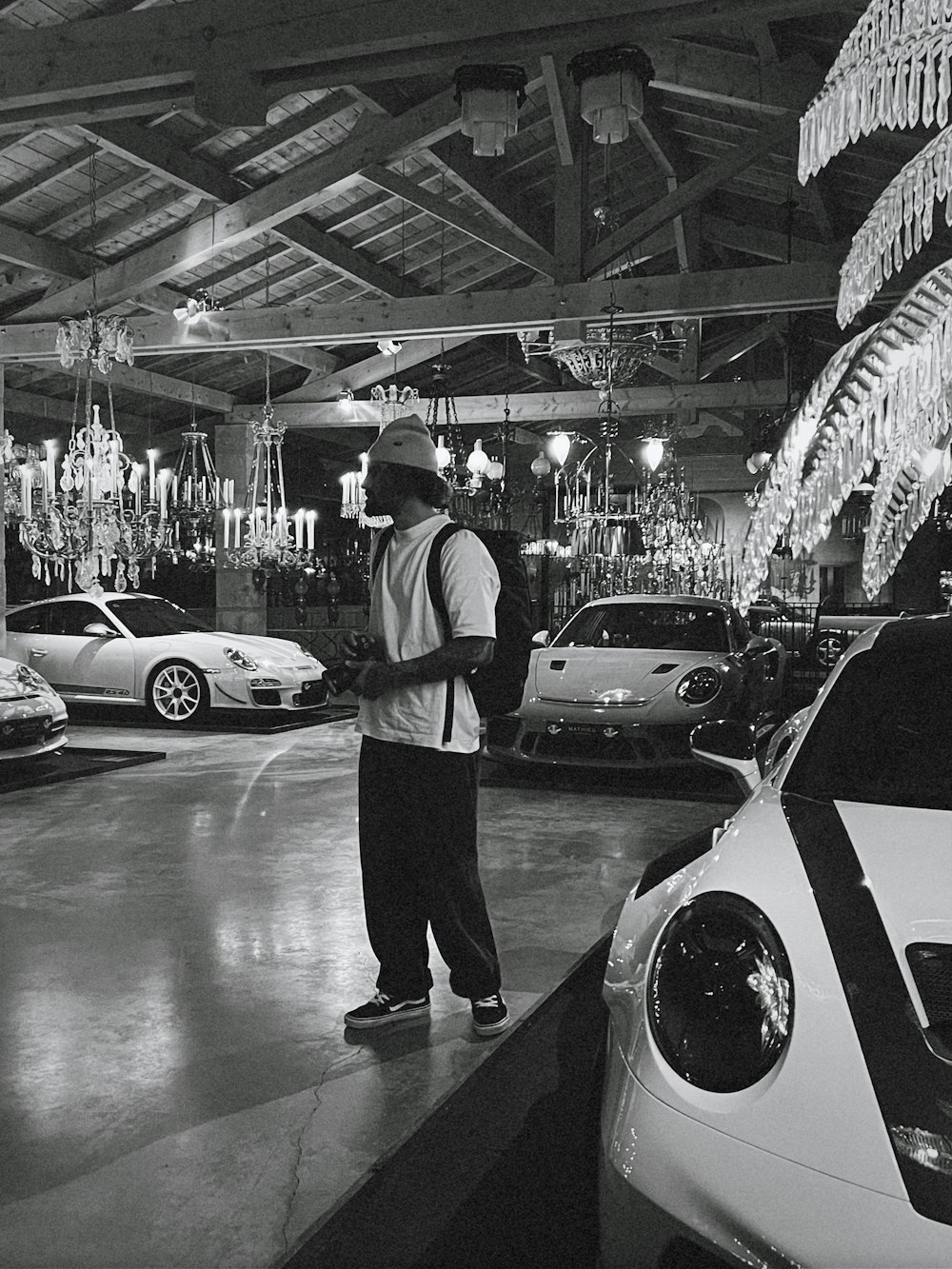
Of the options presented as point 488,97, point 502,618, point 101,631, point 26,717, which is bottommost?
point 26,717

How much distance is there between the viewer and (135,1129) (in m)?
2.25

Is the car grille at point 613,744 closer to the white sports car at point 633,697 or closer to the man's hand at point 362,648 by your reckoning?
the white sports car at point 633,697

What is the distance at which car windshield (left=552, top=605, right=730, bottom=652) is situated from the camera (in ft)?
23.7

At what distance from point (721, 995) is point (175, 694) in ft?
29.2

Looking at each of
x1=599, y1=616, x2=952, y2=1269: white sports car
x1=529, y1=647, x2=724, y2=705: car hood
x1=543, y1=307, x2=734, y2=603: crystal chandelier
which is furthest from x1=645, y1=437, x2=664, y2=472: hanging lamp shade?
x1=599, y1=616, x2=952, y2=1269: white sports car

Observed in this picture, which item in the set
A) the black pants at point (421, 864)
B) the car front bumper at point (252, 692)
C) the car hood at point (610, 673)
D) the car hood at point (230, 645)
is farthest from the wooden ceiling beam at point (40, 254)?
the black pants at point (421, 864)

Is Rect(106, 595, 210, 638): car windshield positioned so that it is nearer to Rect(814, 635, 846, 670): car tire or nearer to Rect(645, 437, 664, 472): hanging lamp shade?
Rect(645, 437, 664, 472): hanging lamp shade

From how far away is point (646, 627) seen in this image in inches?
294

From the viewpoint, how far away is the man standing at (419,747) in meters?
2.70

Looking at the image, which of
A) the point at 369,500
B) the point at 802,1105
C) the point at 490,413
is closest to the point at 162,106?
the point at 369,500

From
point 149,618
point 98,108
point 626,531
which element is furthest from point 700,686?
point 626,531

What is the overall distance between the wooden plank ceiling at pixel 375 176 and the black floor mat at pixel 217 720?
3.40m

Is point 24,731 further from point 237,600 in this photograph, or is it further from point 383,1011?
point 237,600

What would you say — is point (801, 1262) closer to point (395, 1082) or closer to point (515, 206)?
point (395, 1082)
